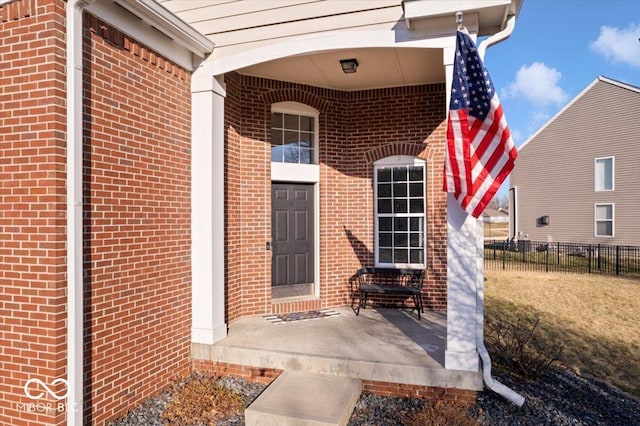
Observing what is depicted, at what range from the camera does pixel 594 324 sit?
26.6 feet

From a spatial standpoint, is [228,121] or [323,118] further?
[323,118]

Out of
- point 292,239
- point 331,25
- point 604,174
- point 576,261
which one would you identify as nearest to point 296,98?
point 331,25

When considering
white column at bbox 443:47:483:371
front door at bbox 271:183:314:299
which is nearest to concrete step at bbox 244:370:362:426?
white column at bbox 443:47:483:371

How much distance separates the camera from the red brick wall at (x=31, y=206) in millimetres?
3225

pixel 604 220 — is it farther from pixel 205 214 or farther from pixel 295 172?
pixel 205 214

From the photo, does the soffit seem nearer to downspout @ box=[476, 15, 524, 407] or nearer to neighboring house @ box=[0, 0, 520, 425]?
neighboring house @ box=[0, 0, 520, 425]

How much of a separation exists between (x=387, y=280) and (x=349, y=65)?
11.4ft

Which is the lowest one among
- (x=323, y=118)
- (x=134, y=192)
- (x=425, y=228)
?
(x=425, y=228)

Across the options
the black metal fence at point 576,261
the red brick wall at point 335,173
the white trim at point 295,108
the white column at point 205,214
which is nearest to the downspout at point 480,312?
the red brick wall at point 335,173

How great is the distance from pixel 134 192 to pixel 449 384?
364cm

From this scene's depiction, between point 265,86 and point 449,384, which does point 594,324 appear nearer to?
point 449,384

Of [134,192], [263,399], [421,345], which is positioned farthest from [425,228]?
[134,192]

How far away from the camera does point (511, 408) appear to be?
387 cm

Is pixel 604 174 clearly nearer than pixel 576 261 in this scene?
No
